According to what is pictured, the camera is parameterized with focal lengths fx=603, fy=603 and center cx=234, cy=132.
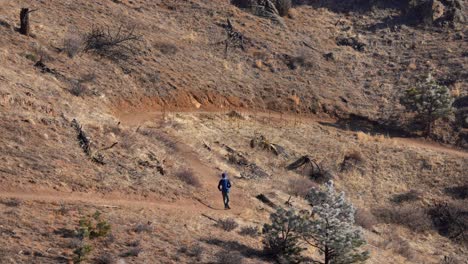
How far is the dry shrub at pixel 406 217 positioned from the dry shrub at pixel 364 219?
1.19m

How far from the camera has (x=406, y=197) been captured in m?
26.5

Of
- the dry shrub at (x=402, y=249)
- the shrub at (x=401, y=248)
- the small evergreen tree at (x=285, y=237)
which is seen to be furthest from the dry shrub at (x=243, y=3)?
the small evergreen tree at (x=285, y=237)

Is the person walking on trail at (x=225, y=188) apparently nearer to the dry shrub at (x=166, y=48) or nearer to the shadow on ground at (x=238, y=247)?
the shadow on ground at (x=238, y=247)

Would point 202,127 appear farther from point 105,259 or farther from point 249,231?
point 105,259

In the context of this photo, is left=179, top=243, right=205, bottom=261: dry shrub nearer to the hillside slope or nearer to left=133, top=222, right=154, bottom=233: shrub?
the hillside slope

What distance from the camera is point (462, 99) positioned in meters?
35.1

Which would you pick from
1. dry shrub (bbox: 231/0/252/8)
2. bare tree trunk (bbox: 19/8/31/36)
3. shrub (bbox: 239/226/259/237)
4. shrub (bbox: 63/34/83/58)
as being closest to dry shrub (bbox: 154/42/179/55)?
shrub (bbox: 63/34/83/58)

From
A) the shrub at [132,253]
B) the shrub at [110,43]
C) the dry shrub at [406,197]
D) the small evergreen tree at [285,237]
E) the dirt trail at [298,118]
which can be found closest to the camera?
the shrub at [132,253]

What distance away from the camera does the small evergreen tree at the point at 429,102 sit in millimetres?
32425

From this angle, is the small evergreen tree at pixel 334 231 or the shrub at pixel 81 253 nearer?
the shrub at pixel 81 253

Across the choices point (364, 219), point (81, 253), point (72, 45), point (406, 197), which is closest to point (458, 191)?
point (406, 197)

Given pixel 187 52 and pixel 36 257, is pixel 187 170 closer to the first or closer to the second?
pixel 36 257

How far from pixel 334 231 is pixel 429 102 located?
1898 centimetres

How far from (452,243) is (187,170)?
11251 mm
